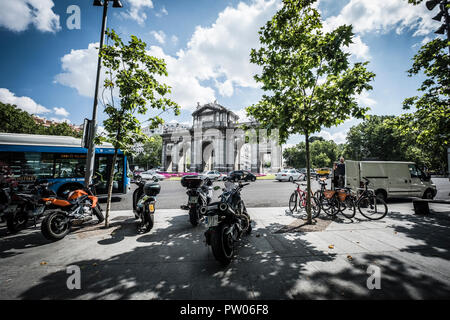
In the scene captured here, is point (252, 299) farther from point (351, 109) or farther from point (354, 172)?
point (354, 172)

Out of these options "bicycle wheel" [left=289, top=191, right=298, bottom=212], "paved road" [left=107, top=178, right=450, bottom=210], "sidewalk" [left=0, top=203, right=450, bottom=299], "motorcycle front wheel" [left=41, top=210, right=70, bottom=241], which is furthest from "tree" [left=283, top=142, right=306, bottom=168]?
"motorcycle front wheel" [left=41, top=210, right=70, bottom=241]

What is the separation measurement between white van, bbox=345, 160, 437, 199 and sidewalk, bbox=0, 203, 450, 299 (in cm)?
410

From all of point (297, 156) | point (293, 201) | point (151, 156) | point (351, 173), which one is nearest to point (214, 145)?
point (151, 156)

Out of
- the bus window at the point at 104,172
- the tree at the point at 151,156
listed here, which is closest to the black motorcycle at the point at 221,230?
the bus window at the point at 104,172

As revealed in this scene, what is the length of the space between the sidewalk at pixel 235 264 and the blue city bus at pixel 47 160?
435 cm

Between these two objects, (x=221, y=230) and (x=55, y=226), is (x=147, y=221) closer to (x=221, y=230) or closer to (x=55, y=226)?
(x=55, y=226)

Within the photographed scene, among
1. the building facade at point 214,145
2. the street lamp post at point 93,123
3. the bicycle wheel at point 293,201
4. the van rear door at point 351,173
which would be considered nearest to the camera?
the street lamp post at point 93,123

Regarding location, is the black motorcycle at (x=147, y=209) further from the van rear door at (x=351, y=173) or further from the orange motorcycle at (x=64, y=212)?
the van rear door at (x=351, y=173)

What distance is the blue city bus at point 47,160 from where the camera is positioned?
24.6 feet

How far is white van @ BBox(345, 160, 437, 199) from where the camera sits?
856 cm

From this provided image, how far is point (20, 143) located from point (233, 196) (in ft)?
33.7

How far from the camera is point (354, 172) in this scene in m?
8.74

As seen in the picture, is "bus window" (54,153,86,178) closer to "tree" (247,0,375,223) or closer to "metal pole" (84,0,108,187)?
"metal pole" (84,0,108,187)
